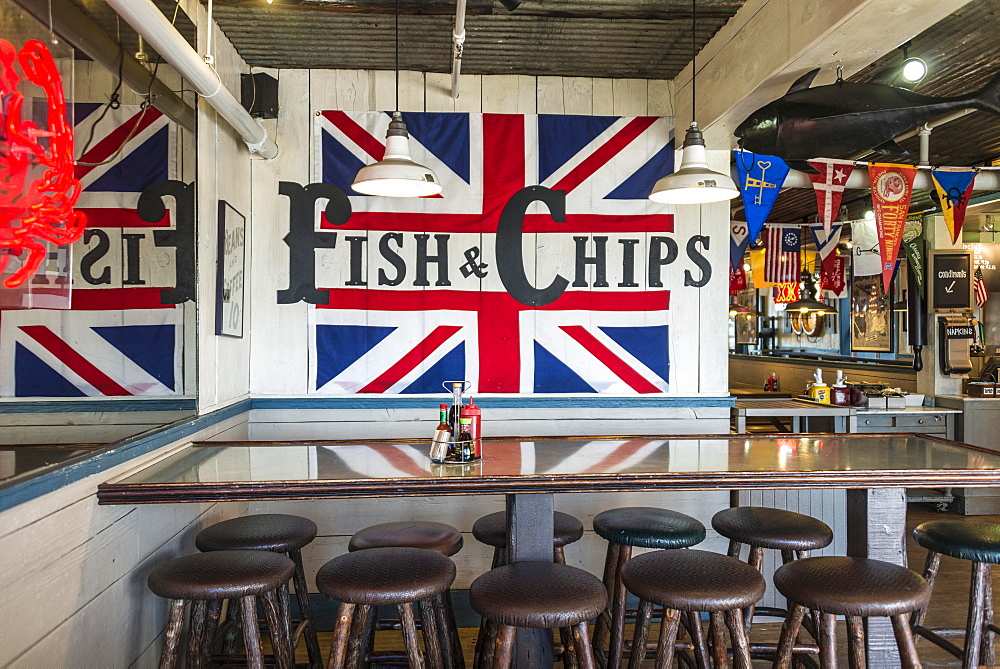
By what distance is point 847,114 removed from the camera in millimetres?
2539

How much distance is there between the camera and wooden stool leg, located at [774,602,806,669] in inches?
86.4

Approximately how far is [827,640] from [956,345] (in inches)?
214

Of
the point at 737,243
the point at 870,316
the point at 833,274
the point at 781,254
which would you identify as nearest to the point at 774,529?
the point at 737,243

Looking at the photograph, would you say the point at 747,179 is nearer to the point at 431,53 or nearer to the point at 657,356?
the point at 657,356

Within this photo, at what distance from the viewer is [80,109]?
218 centimetres

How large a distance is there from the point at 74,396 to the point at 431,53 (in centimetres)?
227

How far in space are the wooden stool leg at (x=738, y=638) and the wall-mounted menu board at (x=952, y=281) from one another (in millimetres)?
5619

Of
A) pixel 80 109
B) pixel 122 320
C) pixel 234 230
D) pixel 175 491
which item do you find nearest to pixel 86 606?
pixel 175 491

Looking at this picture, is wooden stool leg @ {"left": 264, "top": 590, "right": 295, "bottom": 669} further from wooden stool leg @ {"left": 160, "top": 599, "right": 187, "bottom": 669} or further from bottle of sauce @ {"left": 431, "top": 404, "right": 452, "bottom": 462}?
bottle of sauce @ {"left": 431, "top": 404, "right": 452, "bottom": 462}

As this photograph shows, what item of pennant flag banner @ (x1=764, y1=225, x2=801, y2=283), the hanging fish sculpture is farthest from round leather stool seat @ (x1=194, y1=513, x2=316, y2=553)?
pennant flag banner @ (x1=764, y1=225, x2=801, y2=283)

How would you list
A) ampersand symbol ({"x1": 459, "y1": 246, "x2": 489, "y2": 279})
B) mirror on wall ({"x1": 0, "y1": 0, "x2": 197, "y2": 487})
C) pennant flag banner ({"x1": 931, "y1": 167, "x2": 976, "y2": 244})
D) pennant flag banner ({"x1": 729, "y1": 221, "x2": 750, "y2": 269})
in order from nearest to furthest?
mirror on wall ({"x1": 0, "y1": 0, "x2": 197, "y2": 487})
ampersand symbol ({"x1": 459, "y1": 246, "x2": 489, "y2": 279})
pennant flag banner ({"x1": 931, "y1": 167, "x2": 976, "y2": 244})
pennant flag banner ({"x1": 729, "y1": 221, "x2": 750, "y2": 269})

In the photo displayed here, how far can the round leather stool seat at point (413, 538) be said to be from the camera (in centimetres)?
249

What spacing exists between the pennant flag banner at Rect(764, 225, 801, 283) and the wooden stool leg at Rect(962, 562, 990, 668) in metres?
5.08

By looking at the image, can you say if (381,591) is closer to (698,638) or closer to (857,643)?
(698,638)
